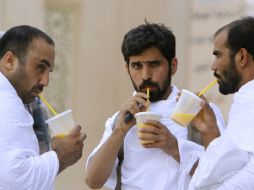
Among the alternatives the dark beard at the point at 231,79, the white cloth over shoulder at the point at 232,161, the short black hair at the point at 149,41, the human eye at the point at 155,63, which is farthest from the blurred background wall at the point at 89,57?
the white cloth over shoulder at the point at 232,161

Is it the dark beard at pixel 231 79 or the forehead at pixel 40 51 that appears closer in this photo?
the dark beard at pixel 231 79

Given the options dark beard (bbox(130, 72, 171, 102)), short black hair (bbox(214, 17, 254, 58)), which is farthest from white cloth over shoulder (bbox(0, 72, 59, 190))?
short black hair (bbox(214, 17, 254, 58))

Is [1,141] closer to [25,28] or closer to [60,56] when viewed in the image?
[25,28]

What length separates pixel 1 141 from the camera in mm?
4660

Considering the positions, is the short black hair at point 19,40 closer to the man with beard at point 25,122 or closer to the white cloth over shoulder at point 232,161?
the man with beard at point 25,122

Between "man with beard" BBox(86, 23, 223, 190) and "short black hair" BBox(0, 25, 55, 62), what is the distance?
0.52 metres

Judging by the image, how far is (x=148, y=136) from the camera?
498 cm

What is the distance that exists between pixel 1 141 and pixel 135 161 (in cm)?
82

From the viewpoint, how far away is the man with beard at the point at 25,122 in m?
4.65

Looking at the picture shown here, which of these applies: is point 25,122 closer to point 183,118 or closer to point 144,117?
point 144,117

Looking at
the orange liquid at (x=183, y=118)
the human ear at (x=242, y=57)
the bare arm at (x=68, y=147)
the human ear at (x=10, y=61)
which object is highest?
the human ear at (x=10, y=61)

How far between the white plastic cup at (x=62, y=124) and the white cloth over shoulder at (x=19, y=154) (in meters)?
0.17

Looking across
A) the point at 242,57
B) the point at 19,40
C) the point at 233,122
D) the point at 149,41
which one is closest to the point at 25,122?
the point at 19,40

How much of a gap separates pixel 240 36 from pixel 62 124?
1017 mm
